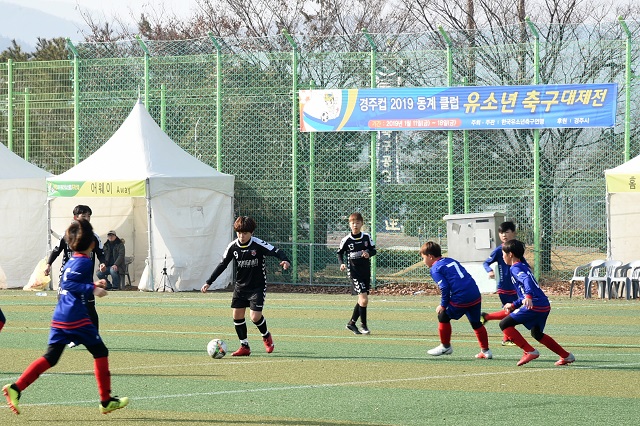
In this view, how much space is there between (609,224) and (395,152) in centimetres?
566

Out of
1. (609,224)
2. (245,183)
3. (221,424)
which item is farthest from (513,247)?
(245,183)

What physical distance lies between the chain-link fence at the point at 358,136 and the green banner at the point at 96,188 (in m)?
3.61

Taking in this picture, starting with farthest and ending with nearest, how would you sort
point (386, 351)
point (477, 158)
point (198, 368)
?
point (477, 158) < point (386, 351) < point (198, 368)

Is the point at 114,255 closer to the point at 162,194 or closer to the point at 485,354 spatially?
the point at 162,194

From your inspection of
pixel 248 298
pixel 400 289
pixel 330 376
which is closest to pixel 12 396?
pixel 330 376

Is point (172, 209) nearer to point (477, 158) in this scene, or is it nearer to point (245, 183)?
point (245, 183)

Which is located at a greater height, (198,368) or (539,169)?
(539,169)

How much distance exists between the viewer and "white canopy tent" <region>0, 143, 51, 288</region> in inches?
1157

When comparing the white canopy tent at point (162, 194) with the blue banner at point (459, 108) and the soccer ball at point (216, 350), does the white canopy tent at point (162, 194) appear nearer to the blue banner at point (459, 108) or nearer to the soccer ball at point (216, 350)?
the blue banner at point (459, 108)

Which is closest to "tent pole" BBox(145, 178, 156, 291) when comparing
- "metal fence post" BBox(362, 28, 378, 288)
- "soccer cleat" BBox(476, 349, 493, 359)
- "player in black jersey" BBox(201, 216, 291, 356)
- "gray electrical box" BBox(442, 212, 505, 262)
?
"metal fence post" BBox(362, 28, 378, 288)

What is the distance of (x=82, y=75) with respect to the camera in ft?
105

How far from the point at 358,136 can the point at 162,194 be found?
5118 millimetres

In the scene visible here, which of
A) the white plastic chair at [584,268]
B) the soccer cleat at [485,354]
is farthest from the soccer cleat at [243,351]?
the white plastic chair at [584,268]

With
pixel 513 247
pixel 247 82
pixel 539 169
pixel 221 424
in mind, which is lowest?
pixel 221 424
